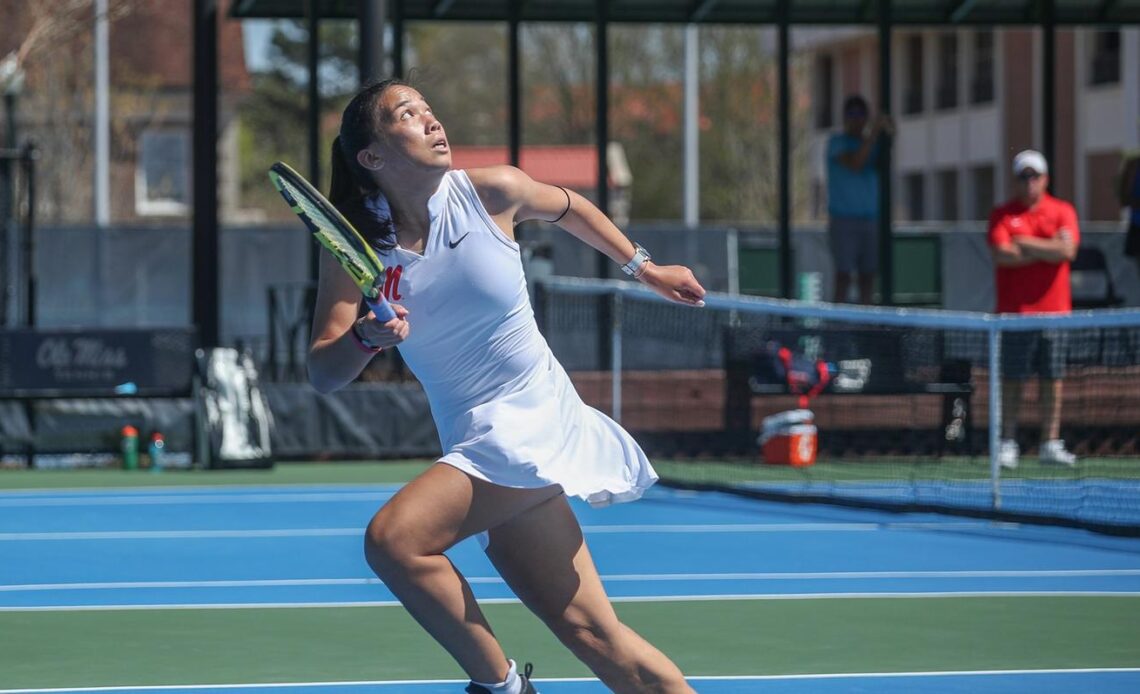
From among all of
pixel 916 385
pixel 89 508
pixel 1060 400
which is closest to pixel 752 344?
pixel 916 385

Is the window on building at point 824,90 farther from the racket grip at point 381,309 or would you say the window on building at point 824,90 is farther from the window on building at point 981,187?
the racket grip at point 381,309

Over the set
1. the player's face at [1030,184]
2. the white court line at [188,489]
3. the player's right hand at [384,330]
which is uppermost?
the player's face at [1030,184]

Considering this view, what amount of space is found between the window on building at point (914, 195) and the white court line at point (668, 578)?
46740mm

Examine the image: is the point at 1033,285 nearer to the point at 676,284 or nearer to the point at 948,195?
the point at 676,284

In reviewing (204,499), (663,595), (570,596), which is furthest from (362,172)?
(204,499)

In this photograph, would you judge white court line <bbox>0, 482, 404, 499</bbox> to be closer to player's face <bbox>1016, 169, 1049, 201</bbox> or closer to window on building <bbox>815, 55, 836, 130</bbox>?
player's face <bbox>1016, 169, 1049, 201</bbox>

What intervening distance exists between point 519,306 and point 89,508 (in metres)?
8.28

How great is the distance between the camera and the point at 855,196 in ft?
54.6

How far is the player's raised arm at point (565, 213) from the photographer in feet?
17.5

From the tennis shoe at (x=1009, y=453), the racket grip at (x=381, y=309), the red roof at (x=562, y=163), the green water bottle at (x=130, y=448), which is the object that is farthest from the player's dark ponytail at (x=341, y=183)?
the red roof at (x=562, y=163)

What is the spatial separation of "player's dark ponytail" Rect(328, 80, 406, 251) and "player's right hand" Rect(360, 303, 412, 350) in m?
0.33

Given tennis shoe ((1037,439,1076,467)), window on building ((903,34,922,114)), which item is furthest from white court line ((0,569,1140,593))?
window on building ((903,34,922,114))

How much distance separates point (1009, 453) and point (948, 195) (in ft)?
136

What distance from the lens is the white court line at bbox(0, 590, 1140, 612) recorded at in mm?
8828
